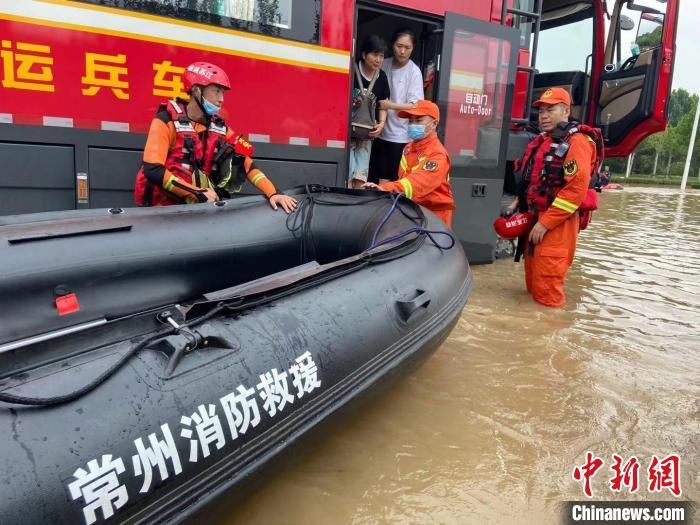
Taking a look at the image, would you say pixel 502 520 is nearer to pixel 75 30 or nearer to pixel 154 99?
pixel 154 99

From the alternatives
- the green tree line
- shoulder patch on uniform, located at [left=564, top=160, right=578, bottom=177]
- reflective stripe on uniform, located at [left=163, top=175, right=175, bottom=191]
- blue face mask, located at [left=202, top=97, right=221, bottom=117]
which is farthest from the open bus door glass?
the green tree line

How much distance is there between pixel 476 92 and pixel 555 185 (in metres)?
1.11

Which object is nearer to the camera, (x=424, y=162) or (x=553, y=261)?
(x=424, y=162)

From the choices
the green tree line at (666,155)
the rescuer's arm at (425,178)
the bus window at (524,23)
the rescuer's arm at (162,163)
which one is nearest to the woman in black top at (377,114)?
the rescuer's arm at (425,178)

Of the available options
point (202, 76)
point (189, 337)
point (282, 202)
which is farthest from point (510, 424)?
point (202, 76)

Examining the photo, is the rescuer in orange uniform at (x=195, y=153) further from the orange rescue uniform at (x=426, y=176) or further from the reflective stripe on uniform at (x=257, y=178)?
the orange rescue uniform at (x=426, y=176)

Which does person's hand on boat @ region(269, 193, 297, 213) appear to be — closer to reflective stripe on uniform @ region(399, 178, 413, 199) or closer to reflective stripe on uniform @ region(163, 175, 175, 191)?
reflective stripe on uniform @ region(163, 175, 175, 191)

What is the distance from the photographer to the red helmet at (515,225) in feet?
12.5

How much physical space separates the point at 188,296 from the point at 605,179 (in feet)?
12.6

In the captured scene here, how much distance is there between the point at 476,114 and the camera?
424 cm

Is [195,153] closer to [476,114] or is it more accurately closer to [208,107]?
[208,107]

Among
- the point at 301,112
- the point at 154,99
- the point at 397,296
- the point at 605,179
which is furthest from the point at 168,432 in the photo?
the point at 605,179

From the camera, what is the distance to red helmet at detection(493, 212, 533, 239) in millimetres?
3804

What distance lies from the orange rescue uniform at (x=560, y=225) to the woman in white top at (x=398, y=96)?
1.13 meters
